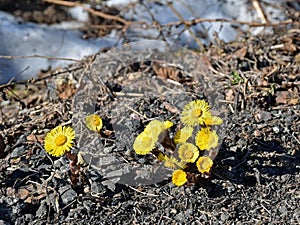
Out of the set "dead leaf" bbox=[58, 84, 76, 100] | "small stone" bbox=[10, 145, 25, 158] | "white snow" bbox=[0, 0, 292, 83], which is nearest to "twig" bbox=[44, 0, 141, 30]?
"white snow" bbox=[0, 0, 292, 83]

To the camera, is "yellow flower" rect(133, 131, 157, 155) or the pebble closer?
"yellow flower" rect(133, 131, 157, 155)

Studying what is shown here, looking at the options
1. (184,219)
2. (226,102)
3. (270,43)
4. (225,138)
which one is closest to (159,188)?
(184,219)

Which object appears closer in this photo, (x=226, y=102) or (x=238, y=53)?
(x=226, y=102)

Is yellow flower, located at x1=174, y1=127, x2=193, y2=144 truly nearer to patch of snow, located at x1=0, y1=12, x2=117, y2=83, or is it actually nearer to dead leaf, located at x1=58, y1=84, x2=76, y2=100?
dead leaf, located at x1=58, y1=84, x2=76, y2=100

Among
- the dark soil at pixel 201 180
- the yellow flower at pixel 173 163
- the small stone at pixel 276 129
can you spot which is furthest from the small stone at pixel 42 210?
the small stone at pixel 276 129

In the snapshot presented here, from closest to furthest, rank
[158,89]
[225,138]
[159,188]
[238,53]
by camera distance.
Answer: [159,188] < [225,138] < [158,89] < [238,53]

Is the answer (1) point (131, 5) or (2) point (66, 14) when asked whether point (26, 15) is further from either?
(1) point (131, 5)

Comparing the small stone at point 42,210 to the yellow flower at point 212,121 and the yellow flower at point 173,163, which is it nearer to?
the yellow flower at point 173,163
